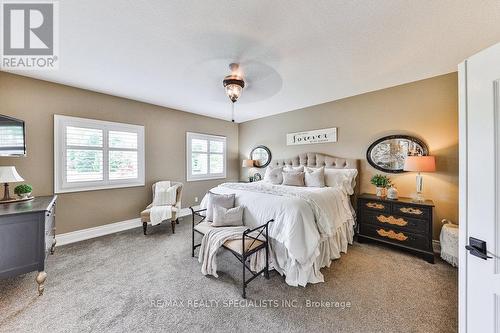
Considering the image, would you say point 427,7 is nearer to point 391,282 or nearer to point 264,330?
point 391,282

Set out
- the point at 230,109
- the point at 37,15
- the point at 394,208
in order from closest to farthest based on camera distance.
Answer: the point at 37,15
the point at 394,208
the point at 230,109

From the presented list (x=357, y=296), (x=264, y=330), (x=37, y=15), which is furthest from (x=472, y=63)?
(x=37, y=15)

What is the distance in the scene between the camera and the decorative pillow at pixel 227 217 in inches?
95.3

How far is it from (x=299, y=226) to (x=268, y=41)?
6.65 feet

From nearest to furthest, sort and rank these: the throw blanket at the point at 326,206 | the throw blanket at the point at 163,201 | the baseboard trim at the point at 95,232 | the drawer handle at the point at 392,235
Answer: the throw blanket at the point at 326,206, the drawer handle at the point at 392,235, the baseboard trim at the point at 95,232, the throw blanket at the point at 163,201

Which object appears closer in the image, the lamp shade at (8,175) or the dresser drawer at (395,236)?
the lamp shade at (8,175)

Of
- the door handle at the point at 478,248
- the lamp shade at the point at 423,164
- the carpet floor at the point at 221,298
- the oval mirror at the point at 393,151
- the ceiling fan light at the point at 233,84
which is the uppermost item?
the ceiling fan light at the point at 233,84

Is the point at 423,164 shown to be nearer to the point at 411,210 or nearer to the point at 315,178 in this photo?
the point at 411,210

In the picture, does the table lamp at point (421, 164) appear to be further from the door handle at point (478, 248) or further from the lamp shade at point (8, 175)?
the lamp shade at point (8, 175)

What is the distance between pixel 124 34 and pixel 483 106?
2.83 m

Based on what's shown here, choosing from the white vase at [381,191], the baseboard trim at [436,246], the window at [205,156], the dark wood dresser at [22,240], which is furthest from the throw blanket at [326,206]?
the dark wood dresser at [22,240]

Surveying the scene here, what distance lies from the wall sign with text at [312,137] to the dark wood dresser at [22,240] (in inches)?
169

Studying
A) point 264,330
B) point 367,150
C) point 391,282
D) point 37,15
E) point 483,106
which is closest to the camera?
point 483,106

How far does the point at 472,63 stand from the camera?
96 cm
